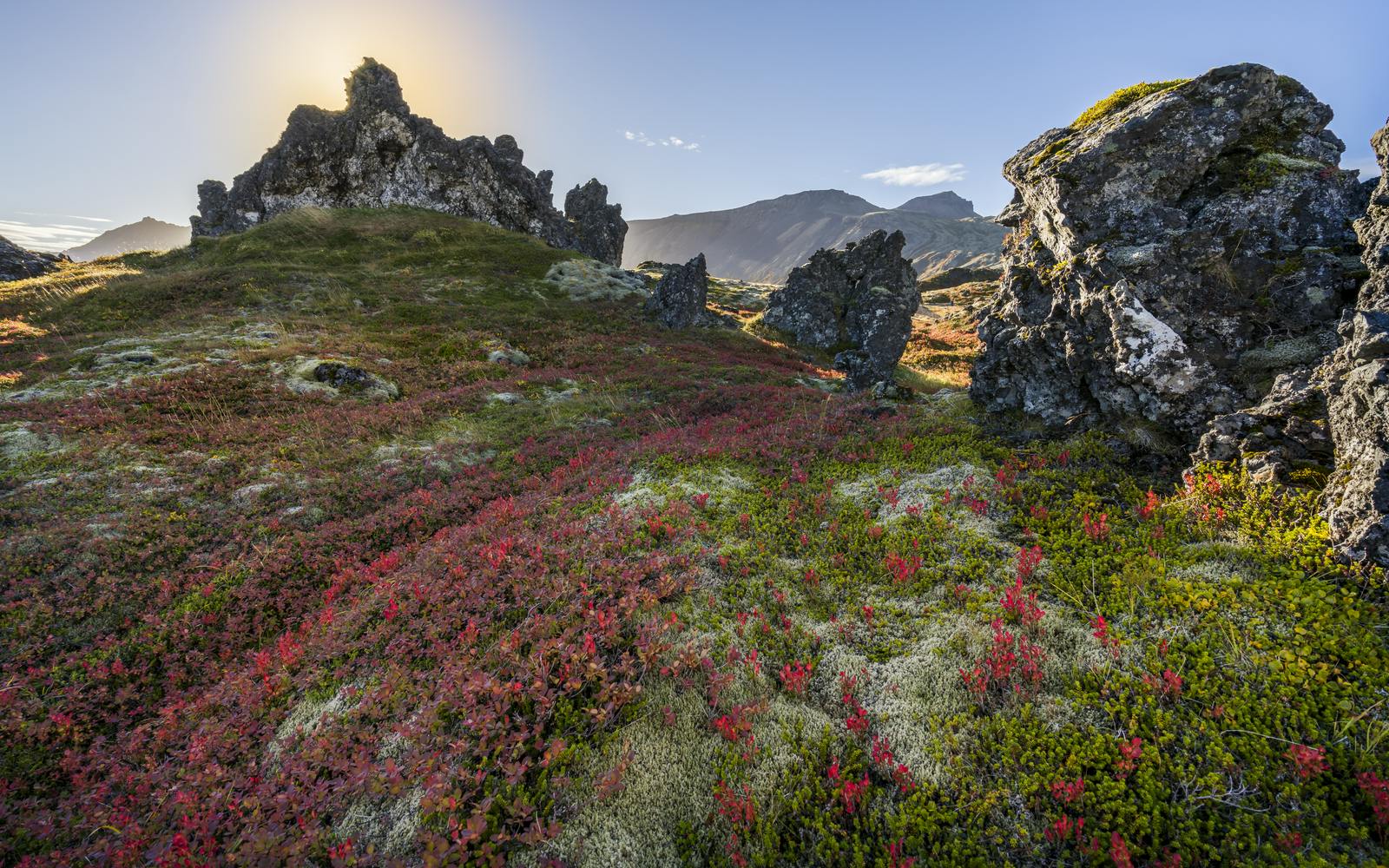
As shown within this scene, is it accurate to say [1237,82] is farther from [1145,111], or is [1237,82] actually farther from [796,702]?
[796,702]

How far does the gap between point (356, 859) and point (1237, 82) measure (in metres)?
20.0

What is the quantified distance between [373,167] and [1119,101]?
3219 inches

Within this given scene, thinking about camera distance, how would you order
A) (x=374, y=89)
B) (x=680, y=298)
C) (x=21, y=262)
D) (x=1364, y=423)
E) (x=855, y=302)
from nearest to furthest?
(x=1364, y=423)
(x=855, y=302)
(x=680, y=298)
(x=21, y=262)
(x=374, y=89)

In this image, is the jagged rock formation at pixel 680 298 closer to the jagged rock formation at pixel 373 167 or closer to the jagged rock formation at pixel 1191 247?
the jagged rock formation at pixel 1191 247

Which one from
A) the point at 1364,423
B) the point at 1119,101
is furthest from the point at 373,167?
the point at 1364,423

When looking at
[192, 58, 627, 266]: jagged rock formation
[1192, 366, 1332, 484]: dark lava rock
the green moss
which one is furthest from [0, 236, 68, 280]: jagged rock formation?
[1192, 366, 1332, 484]: dark lava rock

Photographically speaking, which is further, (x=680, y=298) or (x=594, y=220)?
(x=594, y=220)

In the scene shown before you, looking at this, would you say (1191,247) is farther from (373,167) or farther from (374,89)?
(374,89)

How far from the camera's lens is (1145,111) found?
11.3 m

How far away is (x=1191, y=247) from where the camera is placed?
34.6 ft

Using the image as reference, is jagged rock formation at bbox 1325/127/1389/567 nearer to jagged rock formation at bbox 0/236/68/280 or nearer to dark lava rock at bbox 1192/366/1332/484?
dark lava rock at bbox 1192/366/1332/484

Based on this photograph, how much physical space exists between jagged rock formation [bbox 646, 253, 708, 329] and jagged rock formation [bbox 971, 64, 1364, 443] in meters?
31.1

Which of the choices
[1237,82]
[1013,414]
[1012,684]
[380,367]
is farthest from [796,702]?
[380,367]

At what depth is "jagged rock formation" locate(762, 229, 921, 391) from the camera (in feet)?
118
